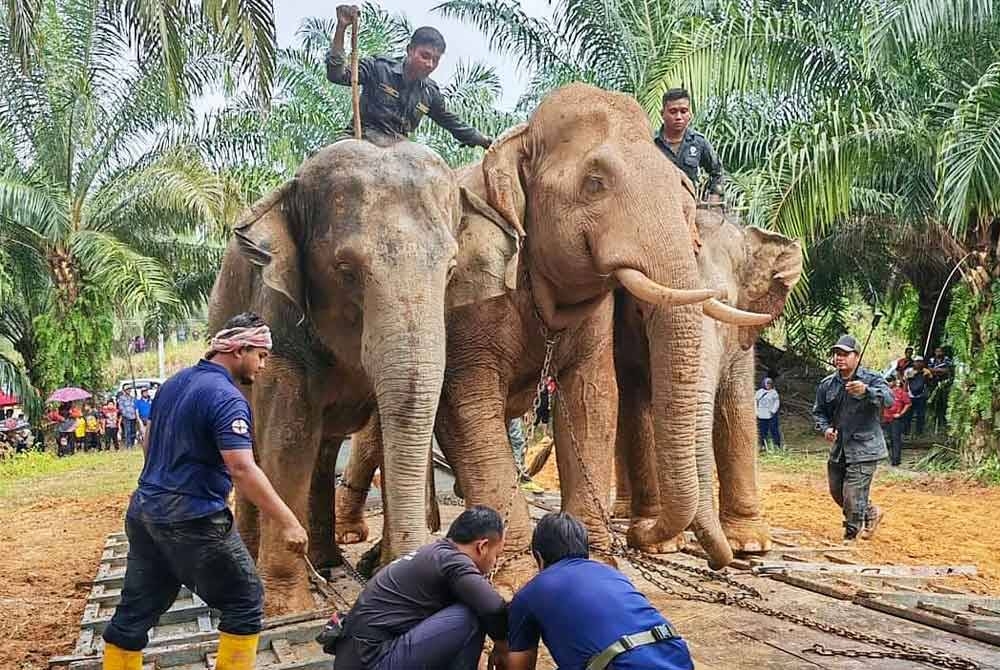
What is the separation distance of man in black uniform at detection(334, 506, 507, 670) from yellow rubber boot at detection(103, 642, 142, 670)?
976mm

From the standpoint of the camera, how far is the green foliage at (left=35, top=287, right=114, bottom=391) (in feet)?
74.7

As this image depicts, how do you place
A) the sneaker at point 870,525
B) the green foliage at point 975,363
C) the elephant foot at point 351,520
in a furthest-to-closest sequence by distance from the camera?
the green foliage at point 975,363 < the sneaker at point 870,525 < the elephant foot at point 351,520

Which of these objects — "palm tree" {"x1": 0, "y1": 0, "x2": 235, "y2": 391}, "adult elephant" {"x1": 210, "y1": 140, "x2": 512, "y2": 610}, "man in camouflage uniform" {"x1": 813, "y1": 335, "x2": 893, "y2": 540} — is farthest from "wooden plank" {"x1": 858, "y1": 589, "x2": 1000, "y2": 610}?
"palm tree" {"x1": 0, "y1": 0, "x2": 235, "y2": 391}

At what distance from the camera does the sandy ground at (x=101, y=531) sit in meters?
7.22

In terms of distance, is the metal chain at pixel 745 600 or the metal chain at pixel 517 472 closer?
the metal chain at pixel 745 600

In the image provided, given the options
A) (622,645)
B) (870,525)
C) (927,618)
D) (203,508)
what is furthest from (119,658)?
(870,525)

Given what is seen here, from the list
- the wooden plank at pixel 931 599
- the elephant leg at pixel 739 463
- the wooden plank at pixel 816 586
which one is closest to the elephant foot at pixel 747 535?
the elephant leg at pixel 739 463

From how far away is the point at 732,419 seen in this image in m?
8.48

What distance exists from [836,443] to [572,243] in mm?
4199

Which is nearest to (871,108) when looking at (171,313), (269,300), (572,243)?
(572,243)

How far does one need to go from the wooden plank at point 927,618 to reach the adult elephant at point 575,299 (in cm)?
137

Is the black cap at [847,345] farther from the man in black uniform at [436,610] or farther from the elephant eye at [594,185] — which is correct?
the man in black uniform at [436,610]

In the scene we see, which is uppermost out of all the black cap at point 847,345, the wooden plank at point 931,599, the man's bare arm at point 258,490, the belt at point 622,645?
the black cap at point 847,345

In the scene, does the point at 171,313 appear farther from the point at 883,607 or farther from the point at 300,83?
the point at 883,607
